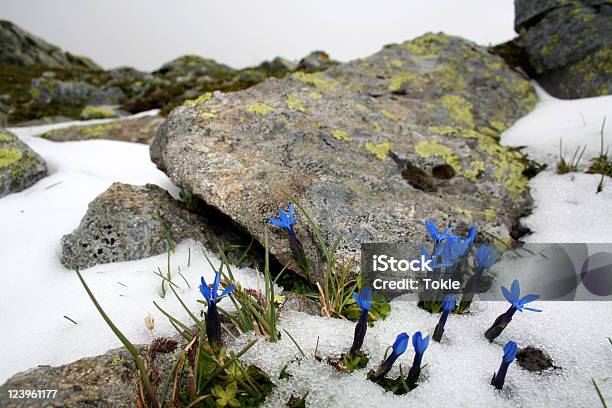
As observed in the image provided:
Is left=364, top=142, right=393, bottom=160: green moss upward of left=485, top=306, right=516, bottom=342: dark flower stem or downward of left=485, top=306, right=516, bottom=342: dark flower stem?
upward

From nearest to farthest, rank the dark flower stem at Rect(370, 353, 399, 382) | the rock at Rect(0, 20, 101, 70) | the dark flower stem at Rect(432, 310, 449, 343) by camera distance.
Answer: the dark flower stem at Rect(370, 353, 399, 382) < the dark flower stem at Rect(432, 310, 449, 343) < the rock at Rect(0, 20, 101, 70)

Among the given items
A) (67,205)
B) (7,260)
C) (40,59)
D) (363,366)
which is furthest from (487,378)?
(40,59)

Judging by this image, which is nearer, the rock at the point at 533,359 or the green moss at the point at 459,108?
the rock at the point at 533,359

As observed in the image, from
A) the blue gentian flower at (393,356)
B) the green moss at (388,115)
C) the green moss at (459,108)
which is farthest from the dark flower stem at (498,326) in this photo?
the green moss at (459,108)

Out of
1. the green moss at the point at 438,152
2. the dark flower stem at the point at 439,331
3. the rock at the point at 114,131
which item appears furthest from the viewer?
the rock at the point at 114,131

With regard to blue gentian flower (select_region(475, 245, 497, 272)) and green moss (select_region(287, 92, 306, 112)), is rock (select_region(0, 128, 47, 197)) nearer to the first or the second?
green moss (select_region(287, 92, 306, 112))

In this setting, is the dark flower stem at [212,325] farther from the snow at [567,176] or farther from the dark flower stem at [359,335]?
the snow at [567,176]

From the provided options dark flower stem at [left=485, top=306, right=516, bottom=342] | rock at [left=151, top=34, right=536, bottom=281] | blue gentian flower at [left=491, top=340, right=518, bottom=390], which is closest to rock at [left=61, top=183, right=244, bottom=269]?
rock at [left=151, top=34, right=536, bottom=281]
